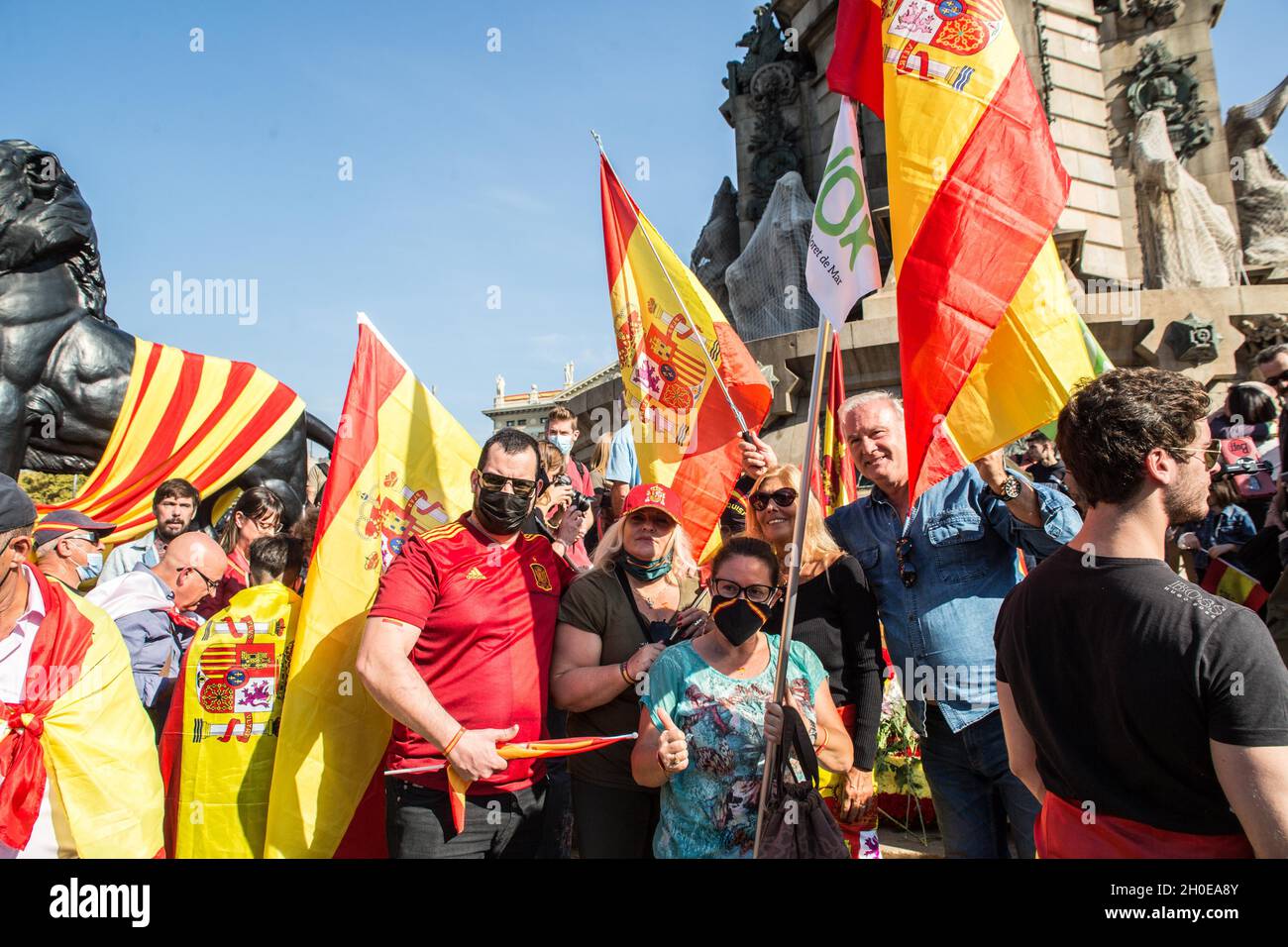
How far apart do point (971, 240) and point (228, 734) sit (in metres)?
3.54

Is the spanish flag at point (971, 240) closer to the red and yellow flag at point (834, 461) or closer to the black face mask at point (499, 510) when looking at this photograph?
the black face mask at point (499, 510)

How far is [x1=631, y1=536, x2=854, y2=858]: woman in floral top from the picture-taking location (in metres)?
2.88

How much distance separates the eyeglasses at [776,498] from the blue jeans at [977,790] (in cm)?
102

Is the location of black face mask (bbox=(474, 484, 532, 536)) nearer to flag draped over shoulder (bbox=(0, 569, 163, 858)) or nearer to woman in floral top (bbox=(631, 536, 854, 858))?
woman in floral top (bbox=(631, 536, 854, 858))

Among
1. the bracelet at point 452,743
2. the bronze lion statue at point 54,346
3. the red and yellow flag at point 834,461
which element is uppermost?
the bronze lion statue at point 54,346

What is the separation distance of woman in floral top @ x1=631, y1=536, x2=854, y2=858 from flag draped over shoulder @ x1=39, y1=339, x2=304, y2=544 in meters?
6.53

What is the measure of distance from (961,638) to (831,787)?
78cm

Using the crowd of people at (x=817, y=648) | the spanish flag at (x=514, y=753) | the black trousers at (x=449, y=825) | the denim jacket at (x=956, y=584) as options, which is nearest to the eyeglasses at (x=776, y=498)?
the crowd of people at (x=817, y=648)

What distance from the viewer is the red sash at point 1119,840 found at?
1.82 metres

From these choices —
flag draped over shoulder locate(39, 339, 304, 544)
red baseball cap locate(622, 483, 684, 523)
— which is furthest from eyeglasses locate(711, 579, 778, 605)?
flag draped over shoulder locate(39, 339, 304, 544)

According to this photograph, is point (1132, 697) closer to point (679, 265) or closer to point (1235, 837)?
point (1235, 837)
